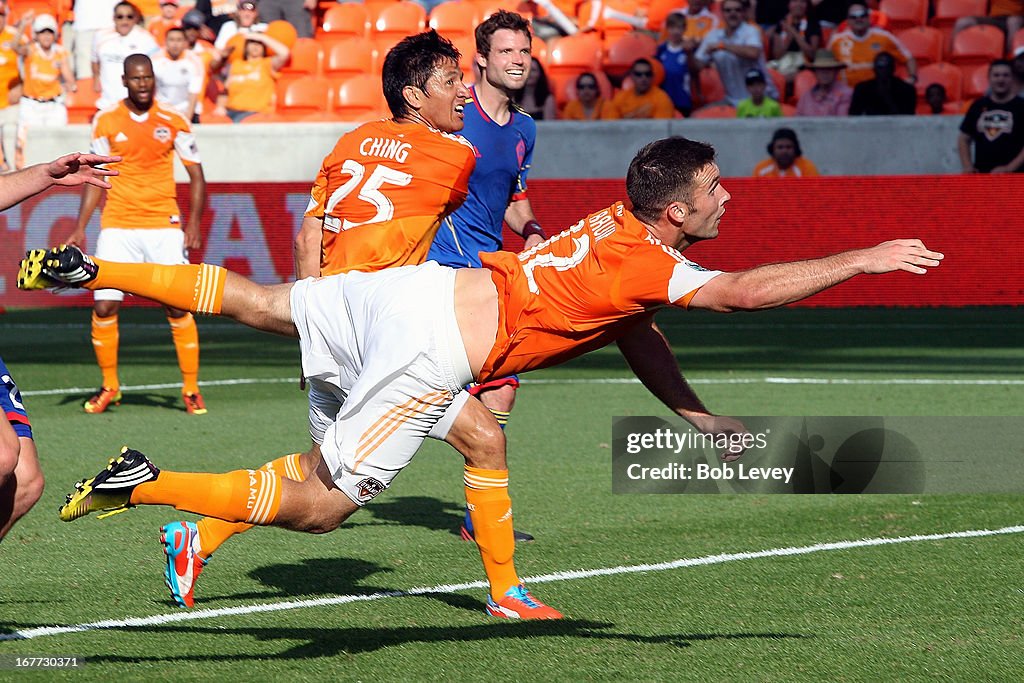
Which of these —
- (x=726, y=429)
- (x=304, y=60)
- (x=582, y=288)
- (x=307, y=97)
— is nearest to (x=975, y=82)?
(x=307, y=97)

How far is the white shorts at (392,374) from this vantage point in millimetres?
5059

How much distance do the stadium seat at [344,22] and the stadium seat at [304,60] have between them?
56 cm

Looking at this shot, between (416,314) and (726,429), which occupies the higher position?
(416,314)

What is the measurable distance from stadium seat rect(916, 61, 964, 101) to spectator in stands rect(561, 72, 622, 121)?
412 centimetres

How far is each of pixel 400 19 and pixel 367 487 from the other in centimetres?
1873

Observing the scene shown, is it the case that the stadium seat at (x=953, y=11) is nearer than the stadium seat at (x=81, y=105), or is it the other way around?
the stadium seat at (x=953, y=11)

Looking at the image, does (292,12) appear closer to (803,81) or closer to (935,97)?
(803,81)

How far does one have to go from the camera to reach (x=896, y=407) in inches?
435

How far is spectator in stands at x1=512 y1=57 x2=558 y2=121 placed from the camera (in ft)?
66.0

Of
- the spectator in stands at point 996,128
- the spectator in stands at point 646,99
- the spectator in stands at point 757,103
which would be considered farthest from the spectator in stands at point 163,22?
the spectator in stands at point 996,128

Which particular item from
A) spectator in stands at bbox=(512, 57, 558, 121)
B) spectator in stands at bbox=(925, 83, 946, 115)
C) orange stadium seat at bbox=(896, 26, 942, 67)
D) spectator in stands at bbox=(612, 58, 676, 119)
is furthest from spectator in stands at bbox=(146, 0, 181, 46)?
spectator in stands at bbox=(925, 83, 946, 115)

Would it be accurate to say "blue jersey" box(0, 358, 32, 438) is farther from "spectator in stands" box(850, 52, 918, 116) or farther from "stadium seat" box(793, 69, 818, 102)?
"stadium seat" box(793, 69, 818, 102)

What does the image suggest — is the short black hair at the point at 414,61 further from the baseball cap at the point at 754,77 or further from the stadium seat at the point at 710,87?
the stadium seat at the point at 710,87

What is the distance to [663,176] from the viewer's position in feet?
16.5
